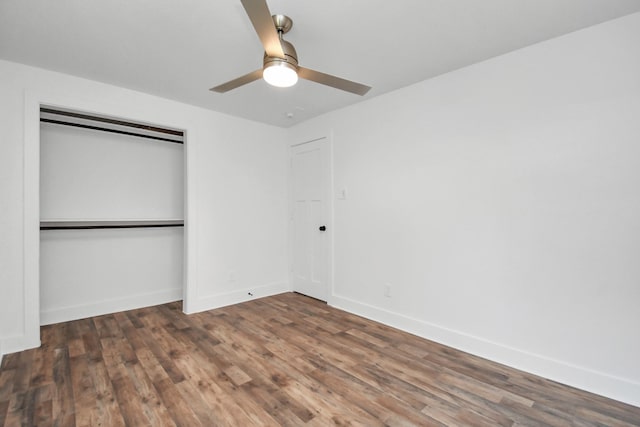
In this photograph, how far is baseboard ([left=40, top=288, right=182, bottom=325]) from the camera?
10.5 ft

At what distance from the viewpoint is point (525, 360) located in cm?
226

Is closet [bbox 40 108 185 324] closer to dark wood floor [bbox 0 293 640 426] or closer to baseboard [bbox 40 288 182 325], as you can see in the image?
baseboard [bbox 40 288 182 325]

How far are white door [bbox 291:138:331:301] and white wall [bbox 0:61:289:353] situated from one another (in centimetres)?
24

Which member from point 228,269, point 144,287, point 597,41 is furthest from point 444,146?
point 144,287

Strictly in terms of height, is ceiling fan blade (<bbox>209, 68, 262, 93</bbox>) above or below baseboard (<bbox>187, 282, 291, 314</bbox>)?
above

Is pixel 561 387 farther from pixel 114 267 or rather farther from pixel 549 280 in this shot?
pixel 114 267

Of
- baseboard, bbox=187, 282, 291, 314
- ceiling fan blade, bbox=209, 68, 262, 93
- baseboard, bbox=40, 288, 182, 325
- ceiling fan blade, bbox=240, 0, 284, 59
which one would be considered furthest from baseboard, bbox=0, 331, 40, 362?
ceiling fan blade, bbox=240, 0, 284, 59

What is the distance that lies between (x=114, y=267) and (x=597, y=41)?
16.4ft

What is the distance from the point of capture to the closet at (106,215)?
3.21 m

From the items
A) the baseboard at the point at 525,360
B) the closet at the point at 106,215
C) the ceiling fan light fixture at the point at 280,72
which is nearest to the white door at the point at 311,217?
the baseboard at the point at 525,360

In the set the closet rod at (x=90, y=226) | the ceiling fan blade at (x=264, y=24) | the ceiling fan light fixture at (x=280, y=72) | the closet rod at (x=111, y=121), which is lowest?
the closet rod at (x=90, y=226)

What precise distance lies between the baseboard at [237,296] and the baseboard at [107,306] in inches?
26.1

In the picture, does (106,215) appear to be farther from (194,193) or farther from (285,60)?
(285,60)

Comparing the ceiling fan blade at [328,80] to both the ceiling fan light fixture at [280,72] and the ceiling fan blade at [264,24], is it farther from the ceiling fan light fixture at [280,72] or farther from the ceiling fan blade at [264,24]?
the ceiling fan blade at [264,24]
